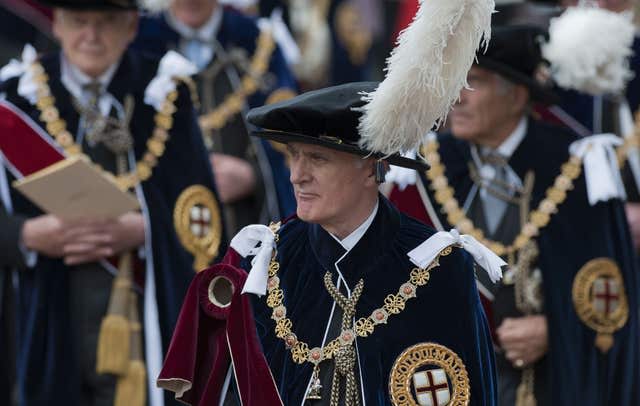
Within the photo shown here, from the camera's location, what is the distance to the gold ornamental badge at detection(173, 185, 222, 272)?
7359 mm

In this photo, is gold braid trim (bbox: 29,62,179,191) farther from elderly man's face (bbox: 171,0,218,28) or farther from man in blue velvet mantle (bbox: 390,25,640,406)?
elderly man's face (bbox: 171,0,218,28)

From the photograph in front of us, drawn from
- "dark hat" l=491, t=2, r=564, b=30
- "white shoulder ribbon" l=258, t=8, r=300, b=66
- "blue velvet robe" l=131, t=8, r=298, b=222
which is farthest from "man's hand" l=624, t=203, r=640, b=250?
"white shoulder ribbon" l=258, t=8, r=300, b=66

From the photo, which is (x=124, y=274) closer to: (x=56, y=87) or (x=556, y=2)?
(x=56, y=87)

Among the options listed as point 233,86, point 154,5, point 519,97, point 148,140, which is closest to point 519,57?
point 519,97

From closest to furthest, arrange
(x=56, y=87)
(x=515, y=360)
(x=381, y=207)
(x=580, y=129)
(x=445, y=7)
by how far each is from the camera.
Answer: (x=445, y=7) → (x=381, y=207) → (x=515, y=360) → (x=56, y=87) → (x=580, y=129)

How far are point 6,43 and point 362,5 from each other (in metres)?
6.64

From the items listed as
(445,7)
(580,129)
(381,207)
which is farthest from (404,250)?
(580,129)

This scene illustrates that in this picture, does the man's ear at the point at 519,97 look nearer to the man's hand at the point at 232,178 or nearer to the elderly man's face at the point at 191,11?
the man's hand at the point at 232,178

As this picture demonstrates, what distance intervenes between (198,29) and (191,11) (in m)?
0.10

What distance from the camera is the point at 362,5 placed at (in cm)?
1578

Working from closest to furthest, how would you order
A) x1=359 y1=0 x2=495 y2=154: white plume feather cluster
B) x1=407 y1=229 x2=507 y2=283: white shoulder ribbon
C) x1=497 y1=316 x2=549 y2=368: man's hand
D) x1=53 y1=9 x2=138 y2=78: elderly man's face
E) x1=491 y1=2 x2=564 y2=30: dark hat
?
x1=359 y1=0 x2=495 y2=154: white plume feather cluster
x1=407 y1=229 x2=507 y2=283: white shoulder ribbon
x1=497 y1=316 x2=549 y2=368: man's hand
x1=53 y1=9 x2=138 y2=78: elderly man's face
x1=491 y1=2 x2=564 y2=30: dark hat

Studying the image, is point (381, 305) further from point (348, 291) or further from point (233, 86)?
point (233, 86)

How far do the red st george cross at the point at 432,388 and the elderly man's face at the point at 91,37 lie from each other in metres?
2.85

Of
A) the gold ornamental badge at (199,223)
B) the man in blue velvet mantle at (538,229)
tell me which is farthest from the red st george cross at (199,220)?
the man in blue velvet mantle at (538,229)
